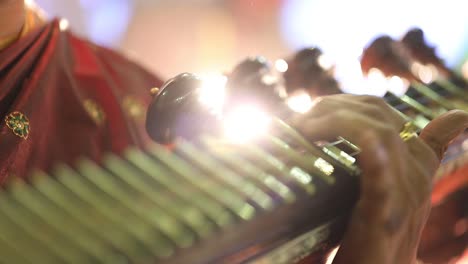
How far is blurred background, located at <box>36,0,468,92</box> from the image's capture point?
2.60 metres

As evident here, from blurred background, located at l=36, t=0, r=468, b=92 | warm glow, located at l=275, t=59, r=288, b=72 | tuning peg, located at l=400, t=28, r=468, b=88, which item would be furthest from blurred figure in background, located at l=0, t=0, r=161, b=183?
blurred background, located at l=36, t=0, r=468, b=92

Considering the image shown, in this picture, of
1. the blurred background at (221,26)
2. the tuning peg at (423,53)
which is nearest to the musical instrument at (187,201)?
the tuning peg at (423,53)

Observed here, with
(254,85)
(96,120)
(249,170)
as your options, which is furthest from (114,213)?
(96,120)

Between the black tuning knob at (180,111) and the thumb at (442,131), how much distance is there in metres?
0.24

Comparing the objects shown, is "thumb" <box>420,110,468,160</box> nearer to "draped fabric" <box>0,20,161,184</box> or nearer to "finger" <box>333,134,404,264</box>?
"finger" <box>333,134,404,264</box>

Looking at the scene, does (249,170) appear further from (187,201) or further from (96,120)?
(96,120)

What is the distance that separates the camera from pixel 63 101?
963 millimetres

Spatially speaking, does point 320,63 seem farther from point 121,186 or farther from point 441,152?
point 121,186

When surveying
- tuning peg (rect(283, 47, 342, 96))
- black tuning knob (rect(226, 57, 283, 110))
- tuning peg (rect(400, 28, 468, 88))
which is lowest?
black tuning knob (rect(226, 57, 283, 110))

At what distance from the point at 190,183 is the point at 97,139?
0.60 m

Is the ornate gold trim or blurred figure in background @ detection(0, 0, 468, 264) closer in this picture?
blurred figure in background @ detection(0, 0, 468, 264)

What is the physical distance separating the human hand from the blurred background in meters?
2.02

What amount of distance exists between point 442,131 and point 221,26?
7.10 feet

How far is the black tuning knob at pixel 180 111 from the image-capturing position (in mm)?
494
